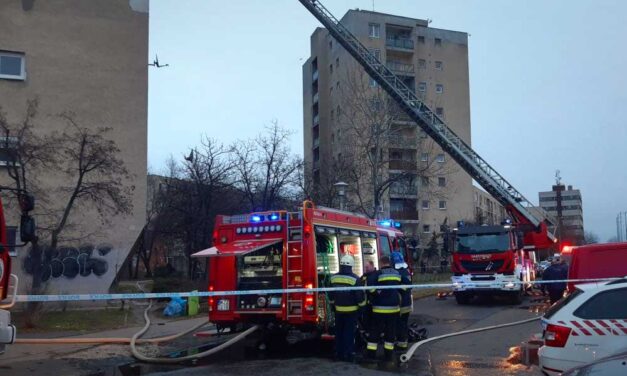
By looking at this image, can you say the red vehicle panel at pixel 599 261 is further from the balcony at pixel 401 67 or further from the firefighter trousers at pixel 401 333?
the balcony at pixel 401 67

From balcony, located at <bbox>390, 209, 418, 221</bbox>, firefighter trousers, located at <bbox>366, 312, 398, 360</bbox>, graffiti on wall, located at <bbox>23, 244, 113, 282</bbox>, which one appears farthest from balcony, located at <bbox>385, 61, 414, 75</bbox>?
firefighter trousers, located at <bbox>366, 312, 398, 360</bbox>

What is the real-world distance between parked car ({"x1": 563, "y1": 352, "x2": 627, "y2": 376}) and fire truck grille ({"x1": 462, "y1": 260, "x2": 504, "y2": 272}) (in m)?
16.2

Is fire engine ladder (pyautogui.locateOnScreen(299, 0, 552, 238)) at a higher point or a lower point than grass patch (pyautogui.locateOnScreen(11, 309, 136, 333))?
higher

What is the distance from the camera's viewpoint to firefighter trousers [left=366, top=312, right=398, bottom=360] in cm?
1001

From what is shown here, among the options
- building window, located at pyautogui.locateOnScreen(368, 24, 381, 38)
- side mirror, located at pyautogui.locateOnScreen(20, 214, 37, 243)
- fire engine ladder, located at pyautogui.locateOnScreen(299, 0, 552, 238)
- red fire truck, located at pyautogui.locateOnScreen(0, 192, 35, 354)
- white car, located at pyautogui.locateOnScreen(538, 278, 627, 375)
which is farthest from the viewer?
building window, located at pyautogui.locateOnScreen(368, 24, 381, 38)

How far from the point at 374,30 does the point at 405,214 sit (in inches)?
713

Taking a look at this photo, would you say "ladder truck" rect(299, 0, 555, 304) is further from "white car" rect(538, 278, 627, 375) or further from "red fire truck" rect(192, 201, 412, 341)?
"white car" rect(538, 278, 627, 375)

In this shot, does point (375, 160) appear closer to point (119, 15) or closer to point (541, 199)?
point (119, 15)

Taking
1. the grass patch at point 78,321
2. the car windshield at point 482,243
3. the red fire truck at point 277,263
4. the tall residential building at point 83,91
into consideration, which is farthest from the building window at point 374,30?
the red fire truck at point 277,263

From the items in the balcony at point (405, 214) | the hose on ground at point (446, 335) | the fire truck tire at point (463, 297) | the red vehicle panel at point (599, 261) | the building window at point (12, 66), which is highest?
the building window at point (12, 66)

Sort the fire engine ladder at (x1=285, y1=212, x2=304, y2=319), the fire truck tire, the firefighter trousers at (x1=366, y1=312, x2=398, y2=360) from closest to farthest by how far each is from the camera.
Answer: the firefighter trousers at (x1=366, y1=312, x2=398, y2=360) → the fire engine ladder at (x1=285, y1=212, x2=304, y2=319) → the fire truck tire

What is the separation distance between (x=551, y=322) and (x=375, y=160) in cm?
2180

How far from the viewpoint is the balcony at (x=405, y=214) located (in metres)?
55.5

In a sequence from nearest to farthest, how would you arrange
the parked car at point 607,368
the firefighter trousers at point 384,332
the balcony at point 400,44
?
the parked car at point 607,368, the firefighter trousers at point 384,332, the balcony at point 400,44
